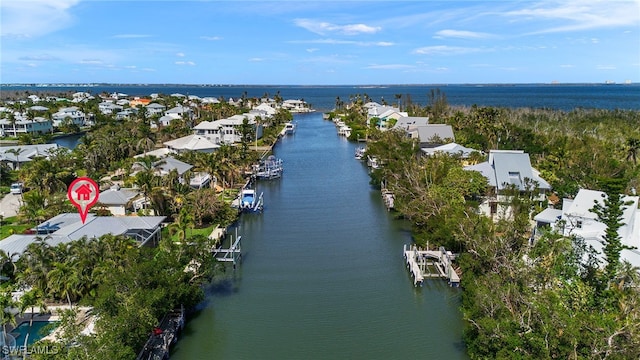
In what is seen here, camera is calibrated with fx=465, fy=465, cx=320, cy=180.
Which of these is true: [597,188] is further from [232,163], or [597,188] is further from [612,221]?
[232,163]

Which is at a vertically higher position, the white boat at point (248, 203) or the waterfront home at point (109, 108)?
the waterfront home at point (109, 108)

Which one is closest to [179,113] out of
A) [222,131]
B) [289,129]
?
[289,129]

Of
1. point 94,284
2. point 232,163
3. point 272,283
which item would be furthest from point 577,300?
point 232,163

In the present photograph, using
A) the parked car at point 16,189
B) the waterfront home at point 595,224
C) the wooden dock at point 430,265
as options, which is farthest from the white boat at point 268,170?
the waterfront home at point 595,224

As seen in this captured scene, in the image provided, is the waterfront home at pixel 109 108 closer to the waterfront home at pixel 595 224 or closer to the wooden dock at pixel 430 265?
the wooden dock at pixel 430 265

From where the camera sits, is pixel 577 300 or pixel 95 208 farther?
pixel 95 208

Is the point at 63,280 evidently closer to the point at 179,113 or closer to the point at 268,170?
the point at 268,170

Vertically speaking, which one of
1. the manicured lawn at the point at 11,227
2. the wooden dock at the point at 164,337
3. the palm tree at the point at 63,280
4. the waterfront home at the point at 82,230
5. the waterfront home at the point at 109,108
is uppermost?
the waterfront home at the point at 109,108
